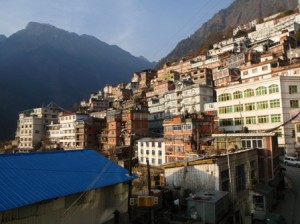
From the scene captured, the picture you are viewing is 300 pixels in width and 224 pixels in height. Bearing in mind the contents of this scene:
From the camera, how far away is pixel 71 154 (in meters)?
18.6

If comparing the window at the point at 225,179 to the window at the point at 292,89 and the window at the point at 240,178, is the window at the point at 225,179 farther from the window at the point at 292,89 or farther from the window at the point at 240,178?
the window at the point at 292,89

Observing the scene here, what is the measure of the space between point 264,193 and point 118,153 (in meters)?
42.8

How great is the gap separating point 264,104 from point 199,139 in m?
15.0

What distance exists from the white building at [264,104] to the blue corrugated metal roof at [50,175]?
33.6m

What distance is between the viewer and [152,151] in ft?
187

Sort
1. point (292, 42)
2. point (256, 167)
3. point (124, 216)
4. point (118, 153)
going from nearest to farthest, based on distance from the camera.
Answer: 1. point (124, 216)
2. point (256, 167)
3. point (118, 153)
4. point (292, 42)

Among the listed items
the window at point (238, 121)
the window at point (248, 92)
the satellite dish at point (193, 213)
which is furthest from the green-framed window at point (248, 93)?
the satellite dish at point (193, 213)

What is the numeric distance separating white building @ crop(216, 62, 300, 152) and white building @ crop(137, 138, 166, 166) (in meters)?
13.8

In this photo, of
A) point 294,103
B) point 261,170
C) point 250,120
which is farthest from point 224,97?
point 261,170

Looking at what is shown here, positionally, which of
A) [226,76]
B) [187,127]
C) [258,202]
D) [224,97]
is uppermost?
[226,76]

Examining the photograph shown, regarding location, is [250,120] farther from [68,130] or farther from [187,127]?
[68,130]

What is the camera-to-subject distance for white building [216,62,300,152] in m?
47.9

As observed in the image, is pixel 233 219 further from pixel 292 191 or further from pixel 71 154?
pixel 292 191

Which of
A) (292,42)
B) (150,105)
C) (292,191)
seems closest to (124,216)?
(292,191)
